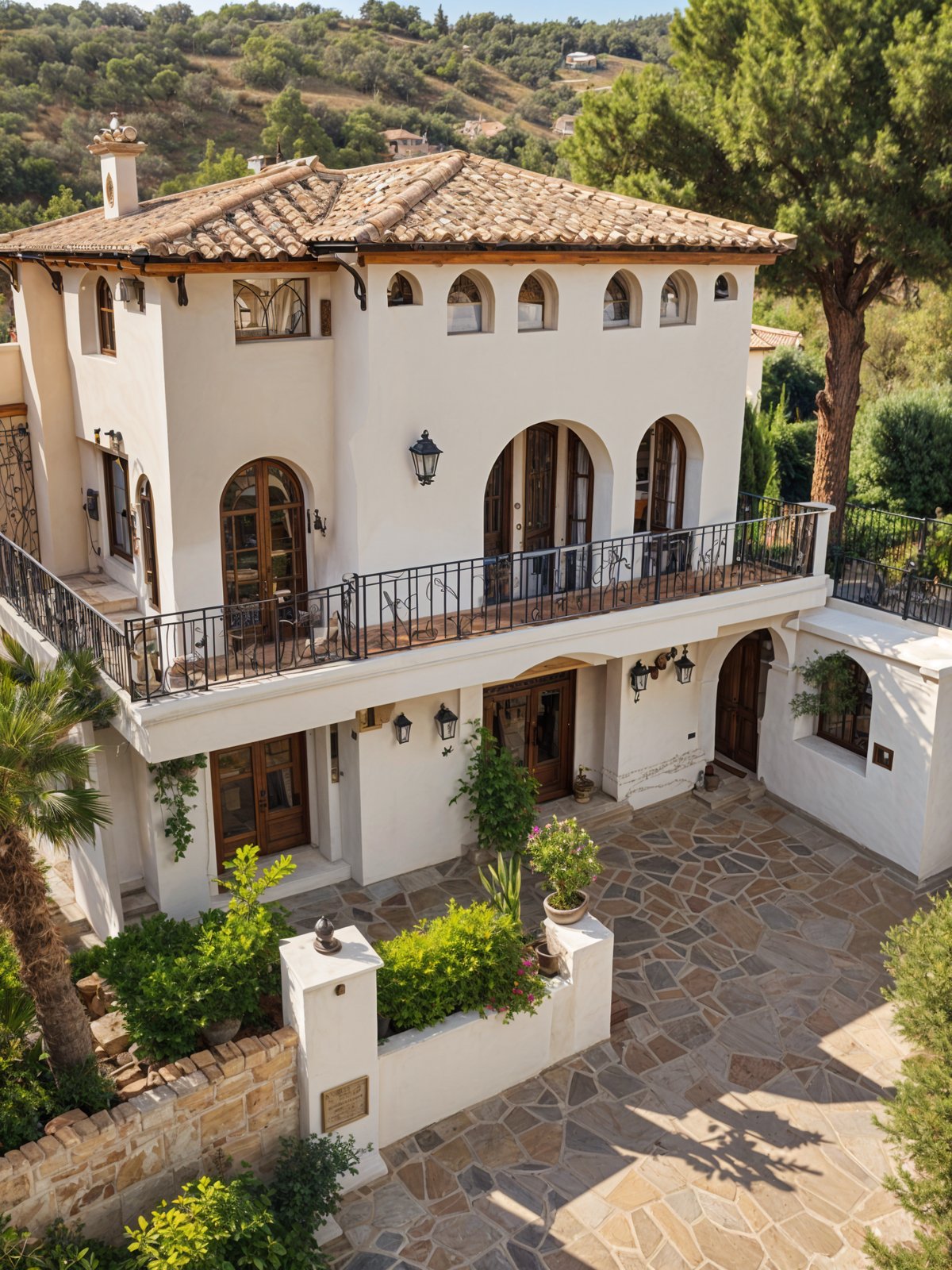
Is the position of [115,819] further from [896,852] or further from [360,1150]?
[896,852]

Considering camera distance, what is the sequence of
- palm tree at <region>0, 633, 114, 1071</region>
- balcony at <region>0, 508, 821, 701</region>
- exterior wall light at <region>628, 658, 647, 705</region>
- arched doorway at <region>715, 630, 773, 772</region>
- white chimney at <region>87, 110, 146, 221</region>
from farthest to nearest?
arched doorway at <region>715, 630, 773, 772</region> < exterior wall light at <region>628, 658, 647, 705</region> < white chimney at <region>87, 110, 146, 221</region> < balcony at <region>0, 508, 821, 701</region> < palm tree at <region>0, 633, 114, 1071</region>

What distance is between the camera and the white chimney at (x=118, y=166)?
14.7 metres

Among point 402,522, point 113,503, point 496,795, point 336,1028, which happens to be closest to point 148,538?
point 113,503

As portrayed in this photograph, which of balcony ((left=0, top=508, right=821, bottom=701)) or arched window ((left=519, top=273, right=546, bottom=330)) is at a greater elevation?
arched window ((left=519, top=273, right=546, bottom=330))

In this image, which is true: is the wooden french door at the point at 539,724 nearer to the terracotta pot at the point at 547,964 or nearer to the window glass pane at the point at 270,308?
the terracotta pot at the point at 547,964

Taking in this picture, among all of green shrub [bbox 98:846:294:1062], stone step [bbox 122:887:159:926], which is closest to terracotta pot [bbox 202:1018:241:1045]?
green shrub [bbox 98:846:294:1062]

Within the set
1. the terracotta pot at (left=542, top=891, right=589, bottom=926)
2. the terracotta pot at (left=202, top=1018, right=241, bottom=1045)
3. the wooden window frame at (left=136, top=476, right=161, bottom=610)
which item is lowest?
the terracotta pot at (left=202, top=1018, right=241, bottom=1045)

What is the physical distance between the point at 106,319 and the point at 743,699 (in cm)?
1127

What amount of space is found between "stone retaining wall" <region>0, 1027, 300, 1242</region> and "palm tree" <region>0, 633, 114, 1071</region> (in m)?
0.88

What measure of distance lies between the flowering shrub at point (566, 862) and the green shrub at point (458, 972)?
0.80 m

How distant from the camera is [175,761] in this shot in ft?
40.6

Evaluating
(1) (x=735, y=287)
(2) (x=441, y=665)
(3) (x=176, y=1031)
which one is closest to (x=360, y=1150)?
(3) (x=176, y=1031)

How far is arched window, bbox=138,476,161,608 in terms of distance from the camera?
45.5ft

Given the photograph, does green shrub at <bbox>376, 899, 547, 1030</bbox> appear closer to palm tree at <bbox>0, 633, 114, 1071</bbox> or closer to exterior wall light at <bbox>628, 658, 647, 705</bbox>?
palm tree at <bbox>0, 633, 114, 1071</bbox>
